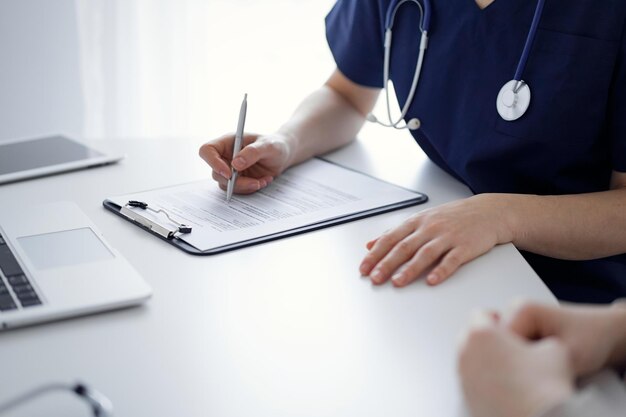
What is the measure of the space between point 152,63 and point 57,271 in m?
1.52

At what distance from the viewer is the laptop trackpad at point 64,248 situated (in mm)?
909

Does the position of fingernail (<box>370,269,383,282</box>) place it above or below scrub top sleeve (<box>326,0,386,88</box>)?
below

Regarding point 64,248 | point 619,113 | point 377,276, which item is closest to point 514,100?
point 619,113

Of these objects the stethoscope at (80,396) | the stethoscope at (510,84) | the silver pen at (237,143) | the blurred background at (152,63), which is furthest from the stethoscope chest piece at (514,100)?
the blurred background at (152,63)

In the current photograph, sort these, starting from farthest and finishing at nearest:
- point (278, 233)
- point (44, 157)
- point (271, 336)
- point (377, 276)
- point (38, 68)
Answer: point (38, 68) → point (44, 157) → point (278, 233) → point (377, 276) → point (271, 336)

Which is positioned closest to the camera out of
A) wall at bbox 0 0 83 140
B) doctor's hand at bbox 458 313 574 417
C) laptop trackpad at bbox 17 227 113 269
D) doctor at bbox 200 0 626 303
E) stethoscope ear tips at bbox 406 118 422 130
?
doctor's hand at bbox 458 313 574 417

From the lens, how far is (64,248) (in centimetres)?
95

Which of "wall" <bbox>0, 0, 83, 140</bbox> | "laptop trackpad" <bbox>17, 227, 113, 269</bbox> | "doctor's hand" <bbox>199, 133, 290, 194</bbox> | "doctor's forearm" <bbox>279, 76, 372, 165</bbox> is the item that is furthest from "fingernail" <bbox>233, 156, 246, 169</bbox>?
"wall" <bbox>0, 0, 83, 140</bbox>

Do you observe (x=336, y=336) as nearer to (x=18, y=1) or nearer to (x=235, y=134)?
(x=235, y=134)

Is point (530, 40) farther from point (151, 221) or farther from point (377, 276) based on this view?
point (151, 221)

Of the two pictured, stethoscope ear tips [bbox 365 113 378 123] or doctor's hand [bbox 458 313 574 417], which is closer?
doctor's hand [bbox 458 313 574 417]

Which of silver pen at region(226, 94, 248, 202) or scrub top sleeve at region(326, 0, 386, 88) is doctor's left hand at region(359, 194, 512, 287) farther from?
scrub top sleeve at region(326, 0, 386, 88)

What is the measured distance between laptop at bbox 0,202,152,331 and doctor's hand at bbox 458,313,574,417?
36 cm

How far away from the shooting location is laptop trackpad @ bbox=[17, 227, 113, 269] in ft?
2.98
